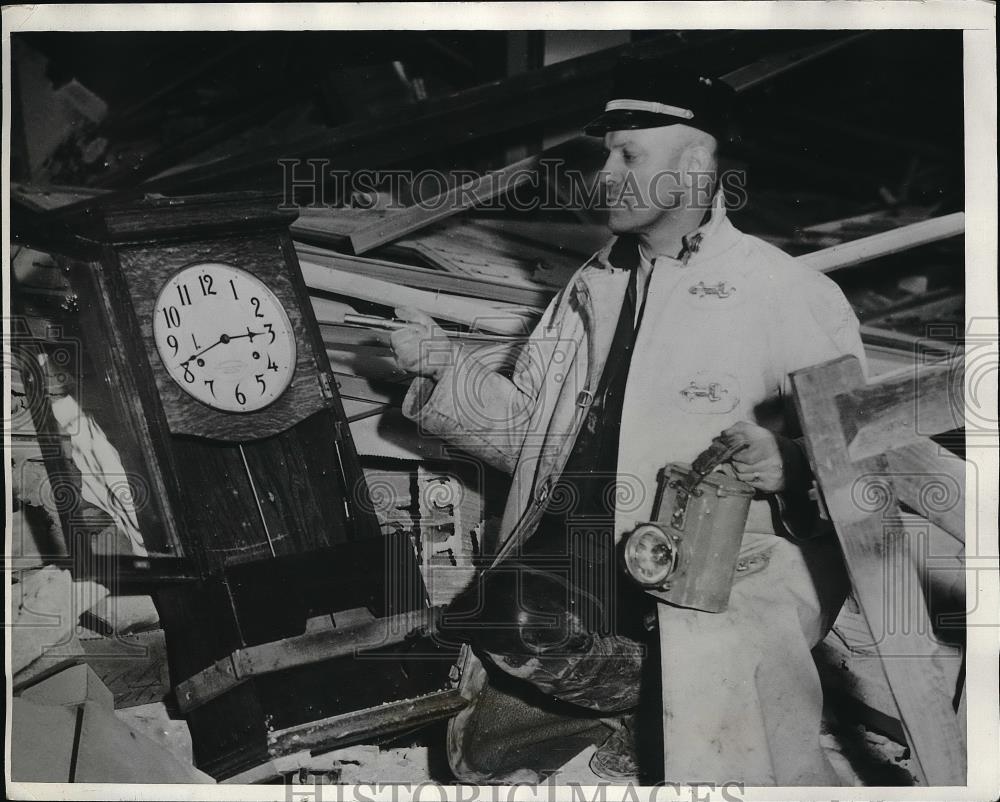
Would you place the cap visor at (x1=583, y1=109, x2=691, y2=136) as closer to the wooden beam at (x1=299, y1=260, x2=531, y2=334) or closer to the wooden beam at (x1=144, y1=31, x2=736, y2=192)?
the wooden beam at (x1=144, y1=31, x2=736, y2=192)

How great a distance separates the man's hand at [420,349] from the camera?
268 cm

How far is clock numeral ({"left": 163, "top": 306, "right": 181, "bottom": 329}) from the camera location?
2.60 meters

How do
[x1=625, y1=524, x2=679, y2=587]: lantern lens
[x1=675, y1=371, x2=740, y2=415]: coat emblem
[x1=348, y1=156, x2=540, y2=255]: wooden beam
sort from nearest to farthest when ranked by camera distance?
[x1=625, y1=524, x2=679, y2=587]: lantern lens < [x1=675, y1=371, x2=740, y2=415]: coat emblem < [x1=348, y1=156, x2=540, y2=255]: wooden beam

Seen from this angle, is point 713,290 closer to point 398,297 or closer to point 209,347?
point 398,297

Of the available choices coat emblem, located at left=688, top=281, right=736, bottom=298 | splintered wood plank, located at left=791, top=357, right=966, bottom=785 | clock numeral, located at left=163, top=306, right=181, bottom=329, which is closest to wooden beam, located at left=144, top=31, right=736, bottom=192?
clock numeral, located at left=163, top=306, right=181, bottom=329

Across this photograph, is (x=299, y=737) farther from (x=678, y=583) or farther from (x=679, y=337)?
(x=679, y=337)

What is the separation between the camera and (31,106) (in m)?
2.80

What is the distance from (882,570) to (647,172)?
46.5 inches

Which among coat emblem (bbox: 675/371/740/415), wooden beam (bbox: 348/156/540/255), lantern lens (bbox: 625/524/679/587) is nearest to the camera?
lantern lens (bbox: 625/524/679/587)

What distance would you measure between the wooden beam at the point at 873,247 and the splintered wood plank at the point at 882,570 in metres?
0.27

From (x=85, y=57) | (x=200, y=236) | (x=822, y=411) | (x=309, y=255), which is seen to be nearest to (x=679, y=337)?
(x=822, y=411)

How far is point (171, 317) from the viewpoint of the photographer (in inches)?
103

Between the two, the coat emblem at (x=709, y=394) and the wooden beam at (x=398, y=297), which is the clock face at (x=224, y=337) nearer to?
the wooden beam at (x=398, y=297)

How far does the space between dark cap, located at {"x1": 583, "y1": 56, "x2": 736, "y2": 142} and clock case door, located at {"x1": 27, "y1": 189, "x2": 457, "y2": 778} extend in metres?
0.94
